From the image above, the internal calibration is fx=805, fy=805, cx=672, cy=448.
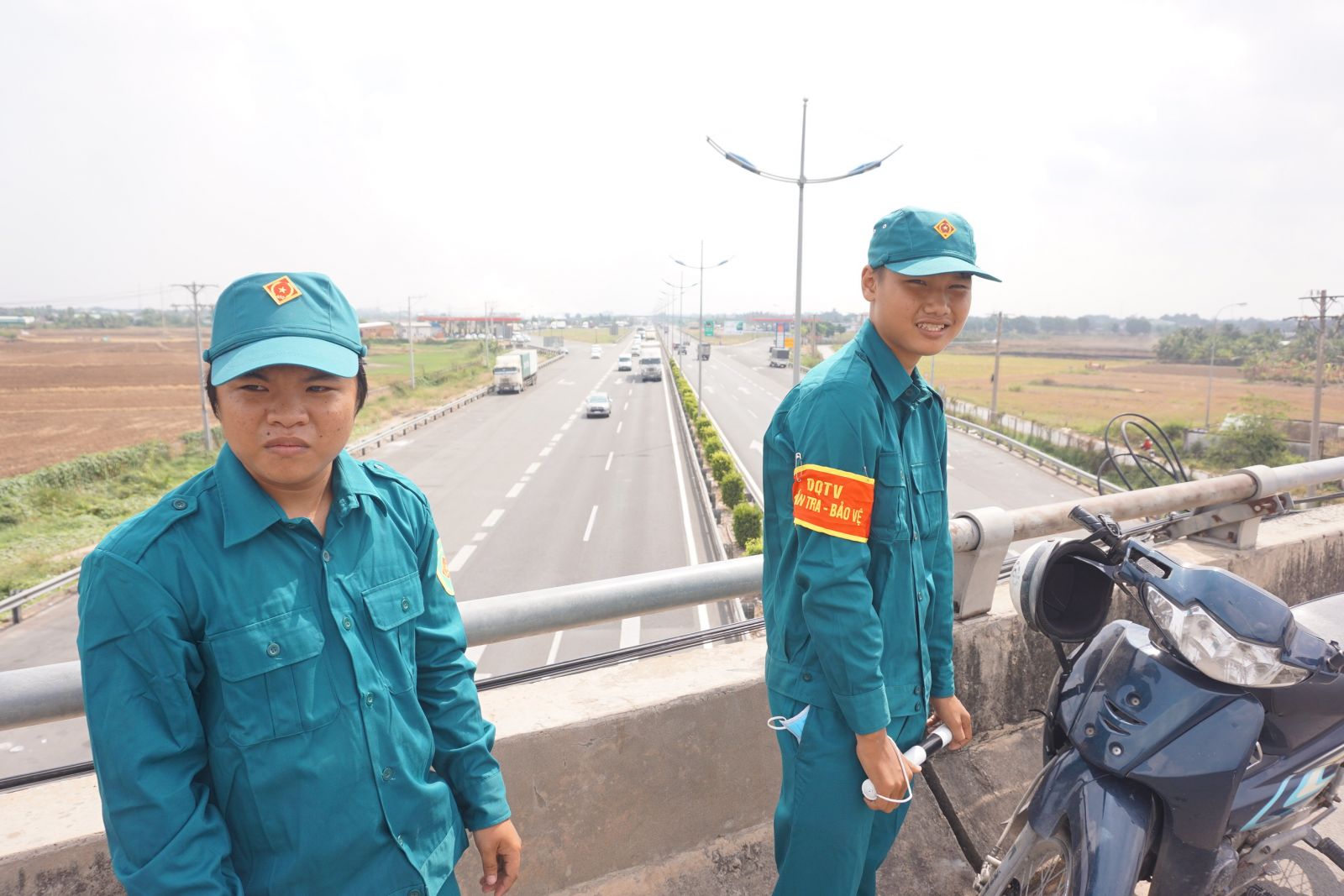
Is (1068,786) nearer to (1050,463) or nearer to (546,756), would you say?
(546,756)

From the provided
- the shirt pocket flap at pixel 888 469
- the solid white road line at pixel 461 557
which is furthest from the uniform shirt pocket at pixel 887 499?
the solid white road line at pixel 461 557

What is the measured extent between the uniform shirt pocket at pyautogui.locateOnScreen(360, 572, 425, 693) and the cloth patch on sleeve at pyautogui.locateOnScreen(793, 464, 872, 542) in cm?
79

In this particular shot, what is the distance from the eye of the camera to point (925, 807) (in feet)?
8.66

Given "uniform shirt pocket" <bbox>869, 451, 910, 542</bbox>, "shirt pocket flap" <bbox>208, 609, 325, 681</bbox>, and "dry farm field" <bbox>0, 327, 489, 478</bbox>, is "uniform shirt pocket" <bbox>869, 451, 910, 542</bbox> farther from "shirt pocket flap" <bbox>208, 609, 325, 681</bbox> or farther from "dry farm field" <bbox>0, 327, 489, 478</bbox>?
"dry farm field" <bbox>0, 327, 489, 478</bbox>

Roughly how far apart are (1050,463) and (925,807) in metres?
29.3

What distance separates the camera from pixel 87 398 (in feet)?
206

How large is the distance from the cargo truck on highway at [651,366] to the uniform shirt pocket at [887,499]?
64603mm


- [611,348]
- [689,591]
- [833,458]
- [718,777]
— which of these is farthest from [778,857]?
[611,348]

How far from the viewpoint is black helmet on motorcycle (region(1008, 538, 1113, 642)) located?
2.03m

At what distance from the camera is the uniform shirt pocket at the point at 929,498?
1871mm

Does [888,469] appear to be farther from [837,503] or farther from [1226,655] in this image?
[1226,655]

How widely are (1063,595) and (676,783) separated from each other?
46.4 inches

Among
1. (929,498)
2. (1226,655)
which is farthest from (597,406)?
(1226,655)

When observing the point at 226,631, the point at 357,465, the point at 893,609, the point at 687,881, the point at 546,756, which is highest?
the point at 357,465
